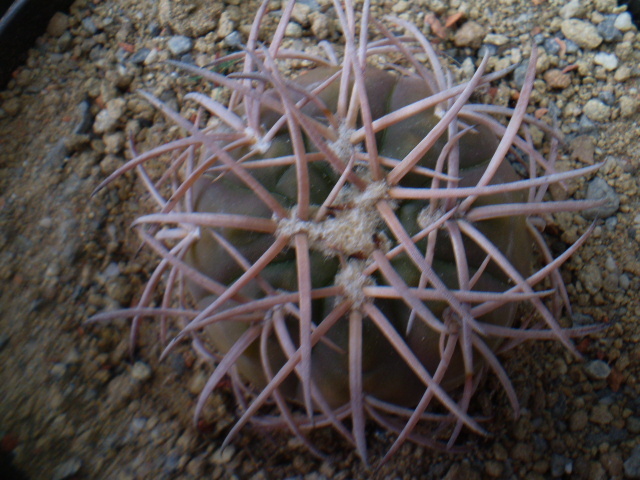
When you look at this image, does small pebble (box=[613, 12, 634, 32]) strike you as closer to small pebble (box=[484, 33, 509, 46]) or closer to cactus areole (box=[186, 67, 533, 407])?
small pebble (box=[484, 33, 509, 46])

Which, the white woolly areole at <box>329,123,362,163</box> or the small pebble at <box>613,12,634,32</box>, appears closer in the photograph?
the white woolly areole at <box>329,123,362,163</box>

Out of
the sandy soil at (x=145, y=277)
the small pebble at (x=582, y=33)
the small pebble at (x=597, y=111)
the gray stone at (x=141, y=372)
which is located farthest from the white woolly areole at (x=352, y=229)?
the small pebble at (x=582, y=33)

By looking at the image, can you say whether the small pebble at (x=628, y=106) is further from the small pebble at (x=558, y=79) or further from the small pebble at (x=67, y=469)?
the small pebble at (x=67, y=469)

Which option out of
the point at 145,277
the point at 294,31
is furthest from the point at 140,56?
the point at 145,277

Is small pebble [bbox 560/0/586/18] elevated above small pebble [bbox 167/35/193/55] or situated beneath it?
situated beneath

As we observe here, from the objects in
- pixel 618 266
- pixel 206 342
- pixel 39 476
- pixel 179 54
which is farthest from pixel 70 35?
pixel 618 266

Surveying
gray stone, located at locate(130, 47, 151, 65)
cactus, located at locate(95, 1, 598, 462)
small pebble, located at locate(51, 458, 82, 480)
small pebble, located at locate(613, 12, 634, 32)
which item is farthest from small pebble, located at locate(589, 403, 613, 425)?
gray stone, located at locate(130, 47, 151, 65)

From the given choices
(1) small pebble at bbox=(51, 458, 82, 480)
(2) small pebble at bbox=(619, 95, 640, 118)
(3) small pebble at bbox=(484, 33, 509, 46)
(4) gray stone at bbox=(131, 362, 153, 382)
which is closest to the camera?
(1) small pebble at bbox=(51, 458, 82, 480)

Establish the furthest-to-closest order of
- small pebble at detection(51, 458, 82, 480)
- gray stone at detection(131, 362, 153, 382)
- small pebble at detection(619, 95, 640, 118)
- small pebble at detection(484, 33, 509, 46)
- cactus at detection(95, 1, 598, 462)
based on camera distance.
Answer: small pebble at detection(484, 33, 509, 46), small pebble at detection(619, 95, 640, 118), gray stone at detection(131, 362, 153, 382), small pebble at detection(51, 458, 82, 480), cactus at detection(95, 1, 598, 462)
